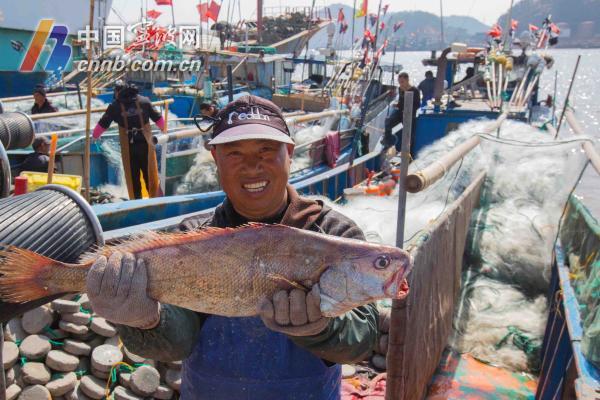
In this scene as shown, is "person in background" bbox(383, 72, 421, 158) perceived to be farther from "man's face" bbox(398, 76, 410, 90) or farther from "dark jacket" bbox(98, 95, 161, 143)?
"dark jacket" bbox(98, 95, 161, 143)

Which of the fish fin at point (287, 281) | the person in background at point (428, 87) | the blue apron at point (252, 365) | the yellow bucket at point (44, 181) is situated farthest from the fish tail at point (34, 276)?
the person in background at point (428, 87)

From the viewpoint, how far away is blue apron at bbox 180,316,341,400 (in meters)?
2.06

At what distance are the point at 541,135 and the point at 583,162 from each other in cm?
244

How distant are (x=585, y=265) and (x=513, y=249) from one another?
1.83m

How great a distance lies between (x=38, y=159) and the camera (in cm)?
742

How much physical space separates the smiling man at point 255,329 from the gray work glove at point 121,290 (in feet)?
0.09

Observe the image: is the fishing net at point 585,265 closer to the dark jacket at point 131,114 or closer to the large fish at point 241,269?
the large fish at point 241,269

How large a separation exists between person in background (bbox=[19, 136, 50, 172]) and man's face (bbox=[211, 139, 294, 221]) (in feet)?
20.6

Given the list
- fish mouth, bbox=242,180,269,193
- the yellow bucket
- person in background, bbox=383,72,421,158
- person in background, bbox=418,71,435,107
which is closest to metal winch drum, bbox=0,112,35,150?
the yellow bucket

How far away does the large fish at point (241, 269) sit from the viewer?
1.75 meters

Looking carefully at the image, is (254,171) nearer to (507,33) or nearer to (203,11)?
(507,33)

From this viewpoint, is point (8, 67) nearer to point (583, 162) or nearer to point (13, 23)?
point (13, 23)

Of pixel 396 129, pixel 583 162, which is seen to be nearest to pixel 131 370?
pixel 583 162

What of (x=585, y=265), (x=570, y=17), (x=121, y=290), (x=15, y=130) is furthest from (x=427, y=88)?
(x=570, y=17)
